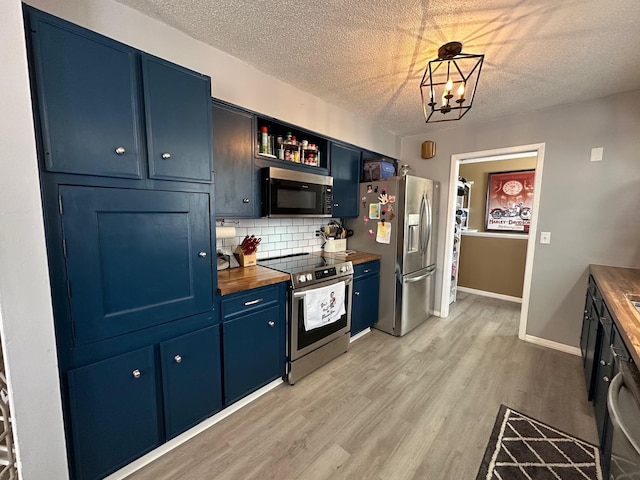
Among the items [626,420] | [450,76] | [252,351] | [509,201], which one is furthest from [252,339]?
[509,201]

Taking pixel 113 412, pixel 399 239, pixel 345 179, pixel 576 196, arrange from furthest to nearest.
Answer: pixel 345 179 < pixel 399 239 < pixel 576 196 < pixel 113 412

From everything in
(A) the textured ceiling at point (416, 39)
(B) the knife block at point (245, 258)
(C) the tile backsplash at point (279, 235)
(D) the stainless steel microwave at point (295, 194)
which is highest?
(A) the textured ceiling at point (416, 39)

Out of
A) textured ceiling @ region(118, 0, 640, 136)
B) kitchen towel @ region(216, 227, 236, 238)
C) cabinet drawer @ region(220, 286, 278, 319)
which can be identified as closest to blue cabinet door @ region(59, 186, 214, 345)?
cabinet drawer @ region(220, 286, 278, 319)

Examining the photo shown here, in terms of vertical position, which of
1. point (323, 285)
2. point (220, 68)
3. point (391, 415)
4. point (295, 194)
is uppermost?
point (220, 68)

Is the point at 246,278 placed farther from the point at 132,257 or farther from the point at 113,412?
the point at 113,412

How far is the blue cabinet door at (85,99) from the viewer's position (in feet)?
3.44

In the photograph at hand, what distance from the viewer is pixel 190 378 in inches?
62.2

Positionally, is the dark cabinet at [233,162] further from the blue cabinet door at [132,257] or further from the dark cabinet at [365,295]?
the dark cabinet at [365,295]

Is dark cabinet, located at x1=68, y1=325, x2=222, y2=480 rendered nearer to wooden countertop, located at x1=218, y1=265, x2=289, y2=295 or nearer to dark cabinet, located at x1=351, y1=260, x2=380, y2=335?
wooden countertop, located at x1=218, y1=265, x2=289, y2=295

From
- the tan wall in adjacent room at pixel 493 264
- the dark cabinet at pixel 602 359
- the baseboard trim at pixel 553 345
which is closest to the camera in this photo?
the dark cabinet at pixel 602 359

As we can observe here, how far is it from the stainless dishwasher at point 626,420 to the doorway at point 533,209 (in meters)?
2.08

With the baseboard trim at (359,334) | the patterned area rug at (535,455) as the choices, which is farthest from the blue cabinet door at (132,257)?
the patterned area rug at (535,455)

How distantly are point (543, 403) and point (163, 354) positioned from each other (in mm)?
2644

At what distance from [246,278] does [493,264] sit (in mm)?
4239
